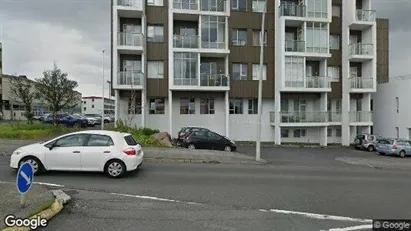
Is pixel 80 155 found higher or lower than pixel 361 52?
lower

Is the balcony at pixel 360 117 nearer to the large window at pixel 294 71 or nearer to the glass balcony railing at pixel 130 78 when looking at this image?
the large window at pixel 294 71

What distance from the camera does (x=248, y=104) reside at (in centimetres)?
2994

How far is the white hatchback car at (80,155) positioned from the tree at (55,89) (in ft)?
73.3

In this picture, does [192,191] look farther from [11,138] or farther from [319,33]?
[319,33]

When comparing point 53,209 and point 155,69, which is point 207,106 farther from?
point 53,209

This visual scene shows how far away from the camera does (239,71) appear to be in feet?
96.4

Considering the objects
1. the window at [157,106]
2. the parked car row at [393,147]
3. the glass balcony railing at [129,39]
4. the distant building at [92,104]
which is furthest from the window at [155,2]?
the distant building at [92,104]

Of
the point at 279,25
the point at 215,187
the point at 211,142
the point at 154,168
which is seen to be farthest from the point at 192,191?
the point at 279,25

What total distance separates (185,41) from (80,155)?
1943 centimetres

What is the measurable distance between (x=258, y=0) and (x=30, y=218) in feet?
94.8

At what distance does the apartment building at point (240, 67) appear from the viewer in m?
27.4

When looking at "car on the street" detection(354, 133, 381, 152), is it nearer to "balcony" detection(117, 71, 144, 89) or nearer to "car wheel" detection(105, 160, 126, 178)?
"balcony" detection(117, 71, 144, 89)

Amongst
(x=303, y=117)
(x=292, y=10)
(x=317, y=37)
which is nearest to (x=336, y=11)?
(x=317, y=37)

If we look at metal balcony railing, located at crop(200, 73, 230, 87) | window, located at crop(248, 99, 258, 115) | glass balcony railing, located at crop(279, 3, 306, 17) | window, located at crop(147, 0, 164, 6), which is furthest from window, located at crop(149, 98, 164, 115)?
glass balcony railing, located at crop(279, 3, 306, 17)
